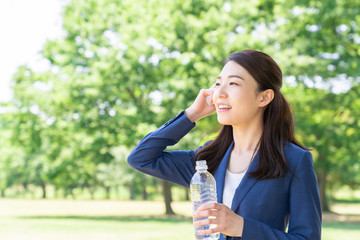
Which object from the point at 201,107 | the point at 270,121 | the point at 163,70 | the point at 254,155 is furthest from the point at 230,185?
the point at 163,70

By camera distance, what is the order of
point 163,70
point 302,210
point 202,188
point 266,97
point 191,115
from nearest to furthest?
point 302,210 < point 202,188 < point 266,97 < point 191,115 < point 163,70

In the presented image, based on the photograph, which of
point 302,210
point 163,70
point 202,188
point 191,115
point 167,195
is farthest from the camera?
point 167,195

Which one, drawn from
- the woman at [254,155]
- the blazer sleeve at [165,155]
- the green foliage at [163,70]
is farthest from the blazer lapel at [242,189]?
the green foliage at [163,70]

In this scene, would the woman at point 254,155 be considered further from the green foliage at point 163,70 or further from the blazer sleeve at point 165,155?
the green foliage at point 163,70

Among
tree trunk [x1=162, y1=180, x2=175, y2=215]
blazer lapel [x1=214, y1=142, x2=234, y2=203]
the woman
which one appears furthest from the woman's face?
tree trunk [x1=162, y1=180, x2=175, y2=215]

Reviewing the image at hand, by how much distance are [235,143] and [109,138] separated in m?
18.2

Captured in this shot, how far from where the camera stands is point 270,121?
78.3 inches

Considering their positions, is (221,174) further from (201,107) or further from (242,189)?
(201,107)

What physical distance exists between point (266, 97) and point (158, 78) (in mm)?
17638

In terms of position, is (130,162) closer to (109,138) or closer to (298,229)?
(298,229)

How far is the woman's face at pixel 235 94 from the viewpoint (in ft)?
6.18

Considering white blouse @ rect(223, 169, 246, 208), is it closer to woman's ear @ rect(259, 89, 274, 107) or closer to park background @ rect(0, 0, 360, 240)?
woman's ear @ rect(259, 89, 274, 107)

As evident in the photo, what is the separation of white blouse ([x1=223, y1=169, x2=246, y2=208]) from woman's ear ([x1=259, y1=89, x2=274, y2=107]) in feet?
1.01

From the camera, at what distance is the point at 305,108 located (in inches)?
803
